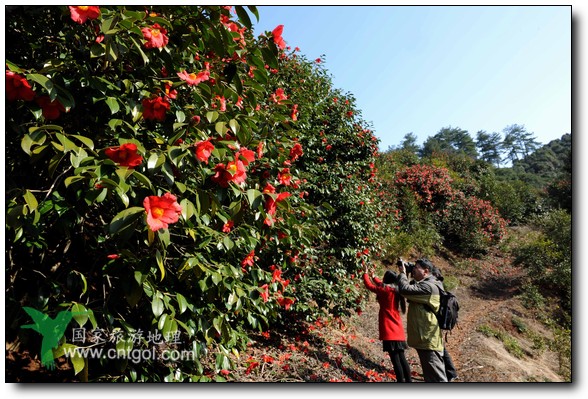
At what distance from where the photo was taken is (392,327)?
300cm

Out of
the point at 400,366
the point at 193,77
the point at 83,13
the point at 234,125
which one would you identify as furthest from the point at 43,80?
the point at 400,366

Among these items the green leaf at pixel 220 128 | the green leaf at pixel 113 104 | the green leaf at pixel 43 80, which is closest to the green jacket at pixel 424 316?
the green leaf at pixel 220 128

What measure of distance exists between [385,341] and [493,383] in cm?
106

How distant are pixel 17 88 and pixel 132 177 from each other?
20.9 inches

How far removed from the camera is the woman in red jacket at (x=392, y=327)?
2881 millimetres

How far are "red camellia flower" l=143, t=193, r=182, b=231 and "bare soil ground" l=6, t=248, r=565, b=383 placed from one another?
0.93 m

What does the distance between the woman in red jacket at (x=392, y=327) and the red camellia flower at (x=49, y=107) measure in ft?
8.06

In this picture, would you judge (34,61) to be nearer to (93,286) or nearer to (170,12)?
(170,12)

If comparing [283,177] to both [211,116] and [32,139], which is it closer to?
[211,116]

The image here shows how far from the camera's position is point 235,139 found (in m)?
1.77

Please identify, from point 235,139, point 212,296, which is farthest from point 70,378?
point 235,139

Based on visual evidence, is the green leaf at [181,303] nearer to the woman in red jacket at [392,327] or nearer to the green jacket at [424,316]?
the green jacket at [424,316]

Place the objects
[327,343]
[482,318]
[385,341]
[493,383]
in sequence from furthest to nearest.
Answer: [482,318] → [327,343] → [385,341] → [493,383]

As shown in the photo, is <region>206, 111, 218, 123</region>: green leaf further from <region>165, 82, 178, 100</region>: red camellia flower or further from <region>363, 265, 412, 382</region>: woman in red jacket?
<region>363, 265, 412, 382</region>: woman in red jacket
